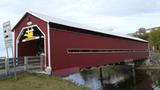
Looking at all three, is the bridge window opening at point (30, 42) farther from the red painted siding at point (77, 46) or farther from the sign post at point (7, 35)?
the sign post at point (7, 35)

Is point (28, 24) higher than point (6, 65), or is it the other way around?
point (28, 24)

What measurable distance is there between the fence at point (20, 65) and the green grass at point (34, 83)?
0.71m

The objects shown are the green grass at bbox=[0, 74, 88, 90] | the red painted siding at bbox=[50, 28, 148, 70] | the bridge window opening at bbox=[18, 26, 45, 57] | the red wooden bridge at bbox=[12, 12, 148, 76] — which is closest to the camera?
the green grass at bbox=[0, 74, 88, 90]

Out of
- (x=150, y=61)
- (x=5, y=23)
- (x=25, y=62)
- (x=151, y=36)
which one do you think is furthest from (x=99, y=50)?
(x=151, y=36)

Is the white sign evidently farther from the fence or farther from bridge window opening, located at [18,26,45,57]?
bridge window opening, located at [18,26,45,57]

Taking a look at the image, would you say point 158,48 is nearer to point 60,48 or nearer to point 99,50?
point 99,50

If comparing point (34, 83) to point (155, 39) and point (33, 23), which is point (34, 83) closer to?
point (33, 23)

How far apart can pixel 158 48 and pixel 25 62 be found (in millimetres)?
80089

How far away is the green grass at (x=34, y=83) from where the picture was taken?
1645cm

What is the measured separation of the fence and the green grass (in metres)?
0.71

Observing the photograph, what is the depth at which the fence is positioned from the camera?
19309mm

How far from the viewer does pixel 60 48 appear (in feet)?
75.7

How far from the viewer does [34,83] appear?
17531 millimetres

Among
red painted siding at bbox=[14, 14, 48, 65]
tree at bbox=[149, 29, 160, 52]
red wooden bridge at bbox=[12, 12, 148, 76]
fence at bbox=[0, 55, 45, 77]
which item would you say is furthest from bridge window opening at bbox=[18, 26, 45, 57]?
tree at bbox=[149, 29, 160, 52]
